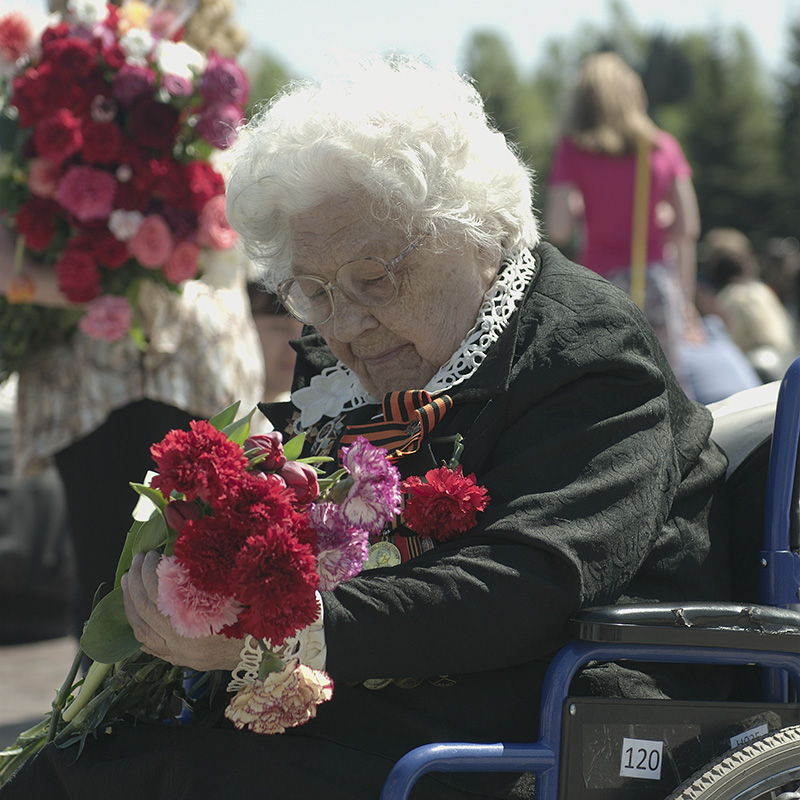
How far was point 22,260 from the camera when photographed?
330cm

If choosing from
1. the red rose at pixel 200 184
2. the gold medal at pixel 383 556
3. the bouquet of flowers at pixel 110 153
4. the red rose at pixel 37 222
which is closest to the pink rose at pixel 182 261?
the bouquet of flowers at pixel 110 153

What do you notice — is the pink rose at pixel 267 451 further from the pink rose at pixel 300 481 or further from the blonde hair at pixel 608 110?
the blonde hair at pixel 608 110

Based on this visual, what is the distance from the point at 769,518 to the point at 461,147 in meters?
0.84

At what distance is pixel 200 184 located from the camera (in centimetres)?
328

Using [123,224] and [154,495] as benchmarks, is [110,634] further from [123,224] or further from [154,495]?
[123,224]

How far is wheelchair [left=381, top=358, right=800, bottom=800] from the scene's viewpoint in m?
1.66

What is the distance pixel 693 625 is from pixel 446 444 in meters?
0.50

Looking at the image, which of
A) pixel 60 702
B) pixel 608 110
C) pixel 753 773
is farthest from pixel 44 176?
pixel 608 110

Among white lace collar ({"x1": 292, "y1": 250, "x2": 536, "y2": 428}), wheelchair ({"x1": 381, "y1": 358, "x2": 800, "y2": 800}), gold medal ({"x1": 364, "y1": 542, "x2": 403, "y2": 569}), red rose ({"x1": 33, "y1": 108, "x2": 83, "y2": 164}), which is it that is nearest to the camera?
wheelchair ({"x1": 381, "y1": 358, "x2": 800, "y2": 800})

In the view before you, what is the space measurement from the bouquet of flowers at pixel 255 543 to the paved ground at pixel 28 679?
7.23 feet

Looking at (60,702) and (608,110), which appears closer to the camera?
(60,702)

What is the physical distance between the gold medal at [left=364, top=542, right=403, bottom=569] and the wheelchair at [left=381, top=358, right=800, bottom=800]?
32 centimetres

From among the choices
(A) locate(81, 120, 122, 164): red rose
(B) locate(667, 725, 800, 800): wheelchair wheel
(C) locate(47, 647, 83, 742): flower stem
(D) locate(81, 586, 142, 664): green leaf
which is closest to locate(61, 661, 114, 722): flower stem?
(C) locate(47, 647, 83, 742): flower stem

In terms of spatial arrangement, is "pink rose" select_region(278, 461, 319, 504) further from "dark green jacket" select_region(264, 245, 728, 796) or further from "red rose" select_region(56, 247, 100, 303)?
"red rose" select_region(56, 247, 100, 303)
